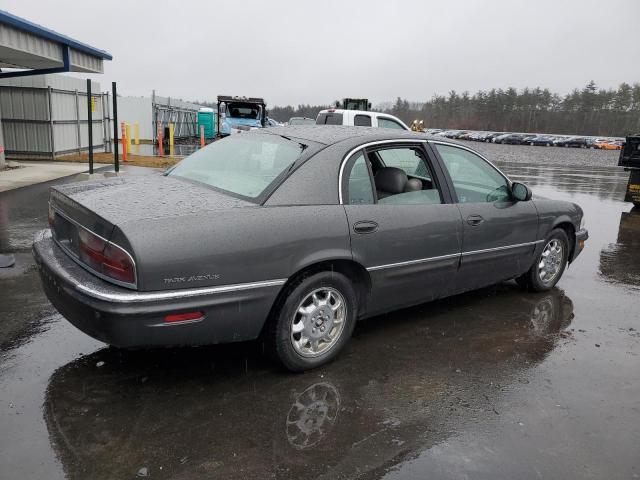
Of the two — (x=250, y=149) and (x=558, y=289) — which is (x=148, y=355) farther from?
(x=558, y=289)

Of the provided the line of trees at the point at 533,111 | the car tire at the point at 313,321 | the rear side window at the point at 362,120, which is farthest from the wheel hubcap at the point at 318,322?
the line of trees at the point at 533,111

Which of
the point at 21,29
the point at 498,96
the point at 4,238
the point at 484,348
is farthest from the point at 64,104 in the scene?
the point at 498,96

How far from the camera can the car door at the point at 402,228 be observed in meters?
3.76

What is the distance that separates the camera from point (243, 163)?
4012mm

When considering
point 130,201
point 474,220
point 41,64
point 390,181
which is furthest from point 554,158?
point 130,201

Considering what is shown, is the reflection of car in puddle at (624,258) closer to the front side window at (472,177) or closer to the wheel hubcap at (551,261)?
the wheel hubcap at (551,261)

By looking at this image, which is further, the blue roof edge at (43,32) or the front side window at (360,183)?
the blue roof edge at (43,32)

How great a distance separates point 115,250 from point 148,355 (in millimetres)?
1199

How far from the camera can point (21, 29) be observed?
11008 millimetres

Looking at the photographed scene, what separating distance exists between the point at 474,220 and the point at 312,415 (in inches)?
89.5

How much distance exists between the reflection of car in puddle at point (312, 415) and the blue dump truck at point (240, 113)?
2489 centimetres

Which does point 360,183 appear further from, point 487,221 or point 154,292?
point 154,292

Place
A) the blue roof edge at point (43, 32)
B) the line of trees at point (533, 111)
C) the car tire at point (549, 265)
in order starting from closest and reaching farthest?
the car tire at point (549, 265)
the blue roof edge at point (43, 32)
the line of trees at point (533, 111)

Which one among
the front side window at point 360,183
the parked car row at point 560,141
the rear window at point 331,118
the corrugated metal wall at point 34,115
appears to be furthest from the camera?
the parked car row at point 560,141
